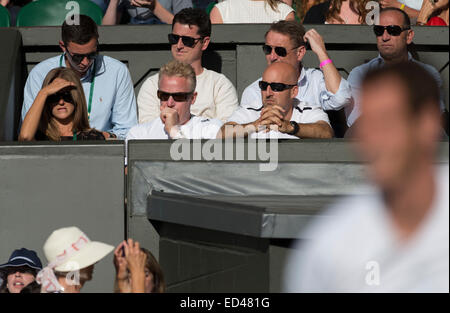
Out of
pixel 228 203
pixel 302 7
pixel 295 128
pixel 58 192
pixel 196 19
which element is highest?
pixel 302 7

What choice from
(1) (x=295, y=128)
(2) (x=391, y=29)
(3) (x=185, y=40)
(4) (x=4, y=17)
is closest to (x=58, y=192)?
(1) (x=295, y=128)

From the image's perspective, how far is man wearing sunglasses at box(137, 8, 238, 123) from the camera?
6.73 m

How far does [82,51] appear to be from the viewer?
265 inches

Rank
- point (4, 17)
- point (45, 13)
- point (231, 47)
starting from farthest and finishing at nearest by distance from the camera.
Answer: point (45, 13) → point (4, 17) → point (231, 47)

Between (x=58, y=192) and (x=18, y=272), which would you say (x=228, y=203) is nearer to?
(x=18, y=272)

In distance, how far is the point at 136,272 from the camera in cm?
403

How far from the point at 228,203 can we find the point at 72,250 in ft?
2.98

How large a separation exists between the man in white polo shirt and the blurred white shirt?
394cm

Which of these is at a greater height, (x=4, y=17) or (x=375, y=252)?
(x=4, y=17)

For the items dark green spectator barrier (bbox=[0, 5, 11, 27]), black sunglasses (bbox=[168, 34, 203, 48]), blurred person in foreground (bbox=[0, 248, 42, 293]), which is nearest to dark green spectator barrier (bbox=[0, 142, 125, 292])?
blurred person in foreground (bbox=[0, 248, 42, 293])

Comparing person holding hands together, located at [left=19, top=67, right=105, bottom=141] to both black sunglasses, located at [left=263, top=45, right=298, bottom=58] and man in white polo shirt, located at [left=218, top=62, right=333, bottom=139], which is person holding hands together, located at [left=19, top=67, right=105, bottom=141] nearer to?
man in white polo shirt, located at [left=218, top=62, right=333, bottom=139]

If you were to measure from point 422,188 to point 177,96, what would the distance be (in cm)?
452

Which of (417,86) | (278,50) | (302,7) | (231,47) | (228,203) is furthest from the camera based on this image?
(302,7)

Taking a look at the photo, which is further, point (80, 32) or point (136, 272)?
point (80, 32)
